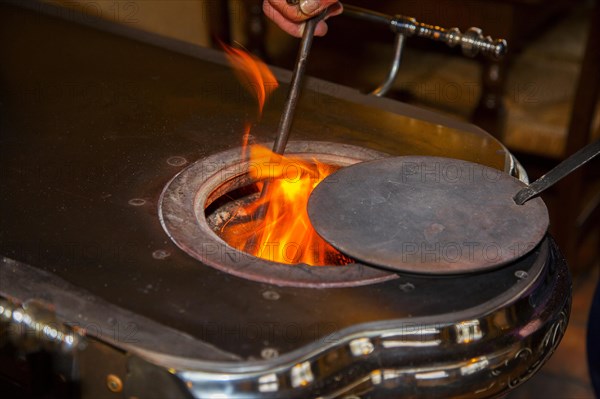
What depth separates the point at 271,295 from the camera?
1080 millimetres

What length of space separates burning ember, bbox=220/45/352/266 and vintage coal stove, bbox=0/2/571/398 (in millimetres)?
38

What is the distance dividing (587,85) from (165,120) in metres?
1.60

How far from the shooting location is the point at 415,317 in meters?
1.04

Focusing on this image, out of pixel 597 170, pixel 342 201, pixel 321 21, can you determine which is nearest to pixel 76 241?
pixel 342 201

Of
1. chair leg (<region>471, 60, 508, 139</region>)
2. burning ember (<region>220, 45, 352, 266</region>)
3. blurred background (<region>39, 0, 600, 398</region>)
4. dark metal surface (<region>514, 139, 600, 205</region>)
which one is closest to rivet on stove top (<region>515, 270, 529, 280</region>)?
dark metal surface (<region>514, 139, 600, 205</region>)

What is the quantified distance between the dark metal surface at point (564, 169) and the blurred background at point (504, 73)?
1386 millimetres

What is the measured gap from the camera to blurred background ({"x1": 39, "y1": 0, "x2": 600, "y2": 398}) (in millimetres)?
2596

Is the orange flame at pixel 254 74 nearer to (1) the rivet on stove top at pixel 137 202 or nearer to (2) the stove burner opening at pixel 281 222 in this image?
(2) the stove burner opening at pixel 281 222

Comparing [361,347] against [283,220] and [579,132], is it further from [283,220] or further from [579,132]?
[579,132]

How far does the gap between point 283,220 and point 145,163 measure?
0.26 metres

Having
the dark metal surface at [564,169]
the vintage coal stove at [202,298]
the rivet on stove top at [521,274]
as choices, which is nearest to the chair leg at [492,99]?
the vintage coal stove at [202,298]

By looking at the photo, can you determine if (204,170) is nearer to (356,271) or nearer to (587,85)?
(356,271)

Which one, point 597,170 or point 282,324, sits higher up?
point 282,324

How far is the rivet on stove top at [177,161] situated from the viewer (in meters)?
1.42
